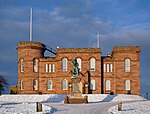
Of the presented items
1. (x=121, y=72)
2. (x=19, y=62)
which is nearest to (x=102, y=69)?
(x=121, y=72)

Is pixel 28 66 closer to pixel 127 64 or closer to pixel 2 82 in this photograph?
pixel 2 82

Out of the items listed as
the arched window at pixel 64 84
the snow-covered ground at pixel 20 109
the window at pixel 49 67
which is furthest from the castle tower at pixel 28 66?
the snow-covered ground at pixel 20 109

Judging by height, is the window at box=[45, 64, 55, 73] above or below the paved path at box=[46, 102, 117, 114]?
above

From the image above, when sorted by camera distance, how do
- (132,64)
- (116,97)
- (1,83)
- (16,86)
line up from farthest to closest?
(16,86) → (132,64) → (1,83) → (116,97)

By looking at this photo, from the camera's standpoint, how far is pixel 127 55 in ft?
181

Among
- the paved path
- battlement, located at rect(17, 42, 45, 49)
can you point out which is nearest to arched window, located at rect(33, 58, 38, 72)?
battlement, located at rect(17, 42, 45, 49)

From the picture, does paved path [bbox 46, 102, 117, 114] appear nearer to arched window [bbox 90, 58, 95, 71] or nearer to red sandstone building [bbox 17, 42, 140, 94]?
red sandstone building [bbox 17, 42, 140, 94]

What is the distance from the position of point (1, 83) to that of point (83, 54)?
14.1m

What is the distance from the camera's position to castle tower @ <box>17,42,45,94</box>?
55781mm

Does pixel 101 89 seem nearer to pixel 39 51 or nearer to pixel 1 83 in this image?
pixel 39 51

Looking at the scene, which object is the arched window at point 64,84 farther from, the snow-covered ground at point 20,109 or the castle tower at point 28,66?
the snow-covered ground at point 20,109

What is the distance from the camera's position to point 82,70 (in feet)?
181

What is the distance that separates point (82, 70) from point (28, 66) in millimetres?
9038

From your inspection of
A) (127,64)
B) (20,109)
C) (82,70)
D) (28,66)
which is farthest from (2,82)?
(20,109)
